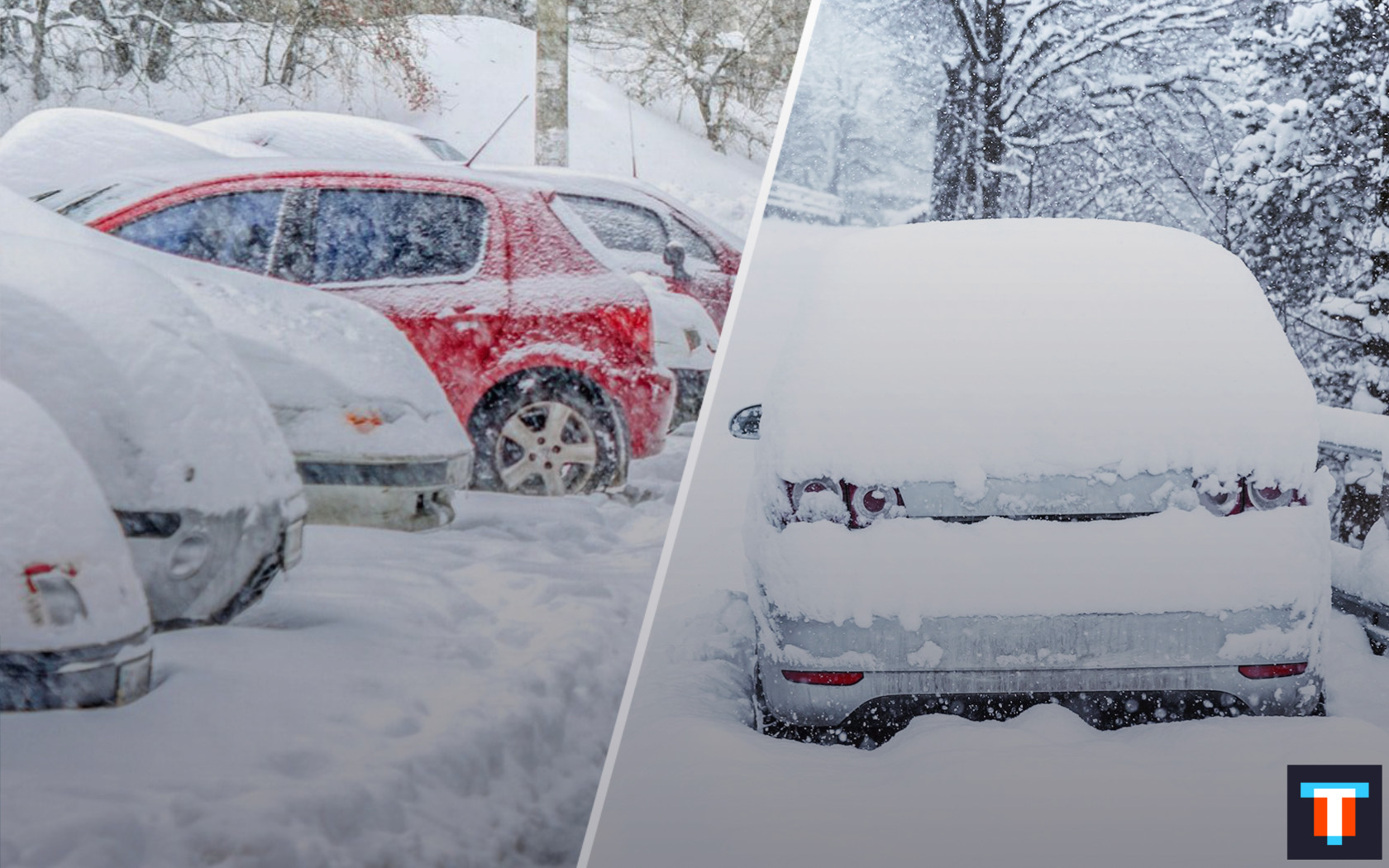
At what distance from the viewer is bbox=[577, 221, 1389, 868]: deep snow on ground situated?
232 cm

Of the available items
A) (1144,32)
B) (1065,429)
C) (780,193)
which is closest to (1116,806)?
(1065,429)

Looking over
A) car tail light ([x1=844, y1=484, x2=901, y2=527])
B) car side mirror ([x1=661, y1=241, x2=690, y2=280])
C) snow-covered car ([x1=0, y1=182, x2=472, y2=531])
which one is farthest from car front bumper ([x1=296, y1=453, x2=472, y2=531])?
car tail light ([x1=844, y1=484, x2=901, y2=527])

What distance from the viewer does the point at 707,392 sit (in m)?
2.61

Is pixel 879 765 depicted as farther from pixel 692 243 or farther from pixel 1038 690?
pixel 692 243

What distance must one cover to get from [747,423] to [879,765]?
32.6 inches

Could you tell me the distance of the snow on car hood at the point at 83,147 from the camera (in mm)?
2340

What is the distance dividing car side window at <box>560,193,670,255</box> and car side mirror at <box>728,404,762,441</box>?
44 centimetres

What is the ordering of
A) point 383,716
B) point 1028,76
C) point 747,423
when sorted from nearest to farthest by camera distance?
point 383,716 → point 747,423 → point 1028,76

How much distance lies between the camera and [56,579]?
205cm

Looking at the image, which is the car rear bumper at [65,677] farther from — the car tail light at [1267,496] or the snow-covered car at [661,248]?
the car tail light at [1267,496]

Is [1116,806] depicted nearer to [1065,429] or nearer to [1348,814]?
[1348,814]

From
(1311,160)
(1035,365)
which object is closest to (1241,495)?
(1035,365)

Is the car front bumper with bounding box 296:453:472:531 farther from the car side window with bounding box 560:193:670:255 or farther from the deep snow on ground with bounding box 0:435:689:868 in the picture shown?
the car side window with bounding box 560:193:670:255

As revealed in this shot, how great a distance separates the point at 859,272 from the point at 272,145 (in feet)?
4.54
